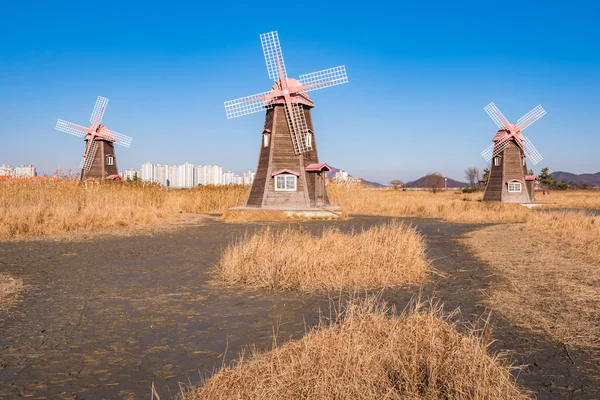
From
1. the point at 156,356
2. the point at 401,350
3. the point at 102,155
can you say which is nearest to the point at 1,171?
the point at 102,155

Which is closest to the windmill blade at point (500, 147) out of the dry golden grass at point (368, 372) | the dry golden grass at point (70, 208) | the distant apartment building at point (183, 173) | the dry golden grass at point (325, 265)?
the dry golden grass at point (70, 208)

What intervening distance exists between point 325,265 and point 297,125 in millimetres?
20005

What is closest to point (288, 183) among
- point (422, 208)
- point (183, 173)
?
point (422, 208)

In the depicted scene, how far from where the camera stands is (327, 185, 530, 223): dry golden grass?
1156 inches

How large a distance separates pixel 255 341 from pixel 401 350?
7.52 ft

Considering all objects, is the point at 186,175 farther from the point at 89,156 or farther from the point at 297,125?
the point at 297,125

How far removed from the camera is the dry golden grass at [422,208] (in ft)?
96.4

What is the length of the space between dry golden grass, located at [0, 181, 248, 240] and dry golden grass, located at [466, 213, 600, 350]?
50.0 ft

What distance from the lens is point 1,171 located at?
31844 mm

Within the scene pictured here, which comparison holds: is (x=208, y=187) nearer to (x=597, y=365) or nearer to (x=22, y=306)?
(x=22, y=306)

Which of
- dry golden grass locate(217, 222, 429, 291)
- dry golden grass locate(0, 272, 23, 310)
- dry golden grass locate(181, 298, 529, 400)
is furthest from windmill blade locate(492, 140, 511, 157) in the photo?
dry golden grass locate(181, 298, 529, 400)

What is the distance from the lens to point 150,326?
6902mm

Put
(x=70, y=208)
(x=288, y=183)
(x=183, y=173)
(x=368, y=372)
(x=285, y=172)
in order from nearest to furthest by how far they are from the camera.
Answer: (x=368, y=372) → (x=70, y=208) → (x=285, y=172) → (x=288, y=183) → (x=183, y=173)

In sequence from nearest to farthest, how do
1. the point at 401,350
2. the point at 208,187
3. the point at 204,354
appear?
the point at 401,350 → the point at 204,354 → the point at 208,187
